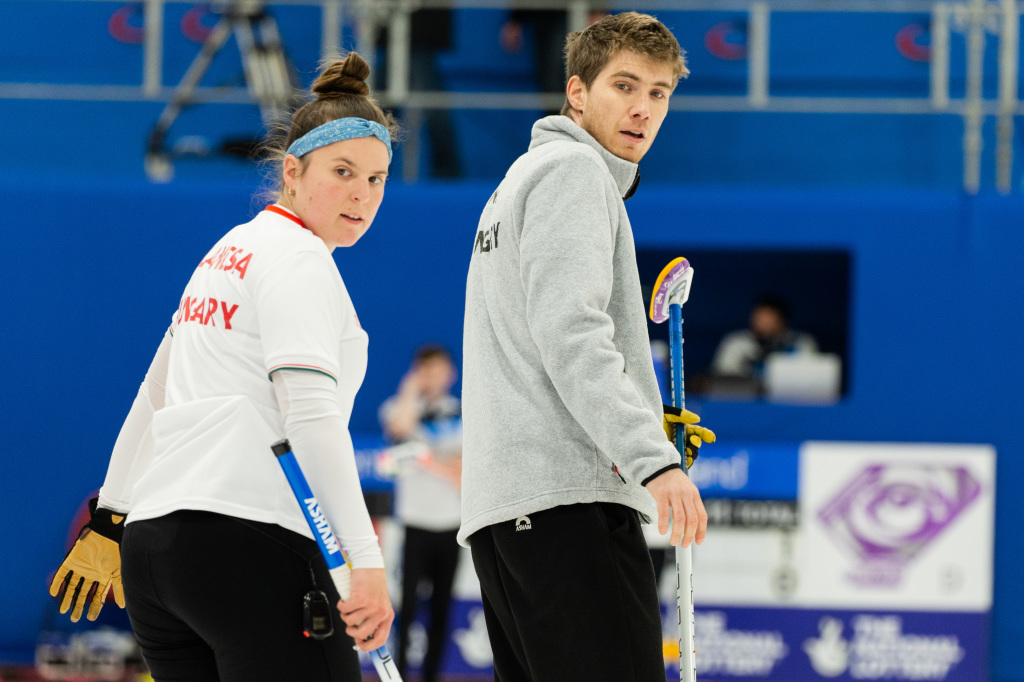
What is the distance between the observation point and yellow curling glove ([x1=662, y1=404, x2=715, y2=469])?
2.21m

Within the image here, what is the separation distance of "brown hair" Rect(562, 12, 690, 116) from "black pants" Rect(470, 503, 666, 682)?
32.9 inches

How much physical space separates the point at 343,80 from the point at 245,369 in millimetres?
642

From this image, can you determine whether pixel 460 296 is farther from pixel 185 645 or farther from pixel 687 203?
pixel 185 645

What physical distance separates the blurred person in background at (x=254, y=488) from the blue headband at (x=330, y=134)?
183mm

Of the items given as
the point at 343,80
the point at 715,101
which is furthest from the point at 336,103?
the point at 715,101

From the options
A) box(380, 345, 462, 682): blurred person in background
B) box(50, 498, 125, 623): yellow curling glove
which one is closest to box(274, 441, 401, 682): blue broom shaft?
box(50, 498, 125, 623): yellow curling glove

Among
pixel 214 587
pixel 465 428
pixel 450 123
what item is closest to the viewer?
pixel 214 587

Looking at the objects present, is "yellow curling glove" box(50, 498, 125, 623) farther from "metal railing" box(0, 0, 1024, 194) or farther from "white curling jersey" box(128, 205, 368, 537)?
"metal railing" box(0, 0, 1024, 194)

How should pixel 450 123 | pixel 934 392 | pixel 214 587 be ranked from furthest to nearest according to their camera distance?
1. pixel 450 123
2. pixel 934 392
3. pixel 214 587

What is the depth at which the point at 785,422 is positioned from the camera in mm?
6371

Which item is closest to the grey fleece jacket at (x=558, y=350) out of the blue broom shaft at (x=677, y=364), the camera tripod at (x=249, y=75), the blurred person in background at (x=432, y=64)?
the blue broom shaft at (x=677, y=364)

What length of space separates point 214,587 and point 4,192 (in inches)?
210

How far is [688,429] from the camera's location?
88.2 inches

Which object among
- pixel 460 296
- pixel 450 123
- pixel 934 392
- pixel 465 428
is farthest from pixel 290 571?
pixel 450 123
